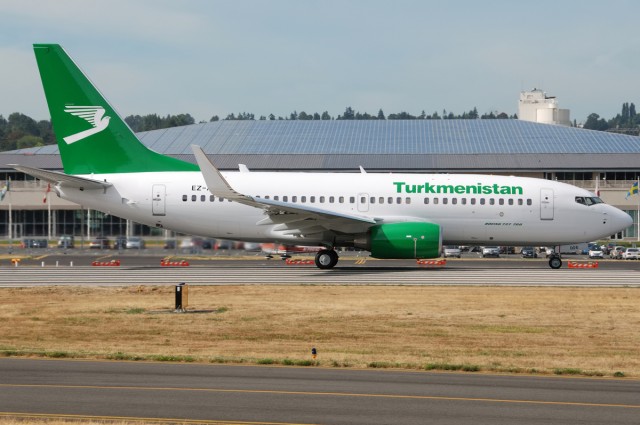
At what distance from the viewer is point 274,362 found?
2008 centimetres

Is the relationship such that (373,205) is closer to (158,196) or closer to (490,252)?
(158,196)

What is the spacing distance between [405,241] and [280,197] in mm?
6873

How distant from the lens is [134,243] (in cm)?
5869

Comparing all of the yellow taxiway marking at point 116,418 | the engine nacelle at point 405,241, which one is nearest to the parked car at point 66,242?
the engine nacelle at point 405,241

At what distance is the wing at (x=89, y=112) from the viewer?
4494 centimetres

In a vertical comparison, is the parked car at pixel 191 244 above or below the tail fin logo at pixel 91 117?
below

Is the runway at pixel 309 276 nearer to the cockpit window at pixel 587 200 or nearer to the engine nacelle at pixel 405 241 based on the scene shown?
the engine nacelle at pixel 405 241

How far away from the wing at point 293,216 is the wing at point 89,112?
24.2 ft

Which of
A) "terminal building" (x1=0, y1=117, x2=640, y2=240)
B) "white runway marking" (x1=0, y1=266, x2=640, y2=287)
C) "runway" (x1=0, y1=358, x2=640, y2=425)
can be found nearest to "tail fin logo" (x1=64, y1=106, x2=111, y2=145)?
"white runway marking" (x1=0, y1=266, x2=640, y2=287)

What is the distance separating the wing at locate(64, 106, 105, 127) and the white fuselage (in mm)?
2791

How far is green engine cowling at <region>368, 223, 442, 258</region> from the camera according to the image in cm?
4281

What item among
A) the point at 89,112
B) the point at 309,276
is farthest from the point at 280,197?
the point at 89,112

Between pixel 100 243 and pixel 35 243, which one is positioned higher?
pixel 100 243

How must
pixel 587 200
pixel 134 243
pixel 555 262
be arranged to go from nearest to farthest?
pixel 587 200 → pixel 555 262 → pixel 134 243
